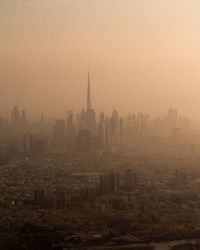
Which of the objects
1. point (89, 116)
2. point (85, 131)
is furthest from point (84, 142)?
point (89, 116)

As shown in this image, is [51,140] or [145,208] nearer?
[145,208]

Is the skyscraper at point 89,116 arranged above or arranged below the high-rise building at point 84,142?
above

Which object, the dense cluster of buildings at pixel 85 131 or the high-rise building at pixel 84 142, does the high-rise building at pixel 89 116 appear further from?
the high-rise building at pixel 84 142

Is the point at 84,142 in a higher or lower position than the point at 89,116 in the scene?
lower

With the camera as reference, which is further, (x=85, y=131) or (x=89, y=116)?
(x=89, y=116)

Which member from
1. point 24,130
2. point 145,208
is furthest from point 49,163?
point 24,130

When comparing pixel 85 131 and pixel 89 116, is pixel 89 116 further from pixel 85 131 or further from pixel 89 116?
pixel 85 131

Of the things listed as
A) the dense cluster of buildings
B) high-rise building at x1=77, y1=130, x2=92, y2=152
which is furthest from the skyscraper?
high-rise building at x1=77, y1=130, x2=92, y2=152

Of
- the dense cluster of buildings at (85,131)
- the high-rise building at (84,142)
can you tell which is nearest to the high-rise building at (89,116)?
the dense cluster of buildings at (85,131)

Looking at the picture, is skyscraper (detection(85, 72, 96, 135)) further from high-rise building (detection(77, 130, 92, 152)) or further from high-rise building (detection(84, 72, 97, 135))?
high-rise building (detection(77, 130, 92, 152))

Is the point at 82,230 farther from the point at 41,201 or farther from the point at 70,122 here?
the point at 70,122

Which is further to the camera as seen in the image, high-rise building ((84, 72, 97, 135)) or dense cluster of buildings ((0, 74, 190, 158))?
high-rise building ((84, 72, 97, 135))
